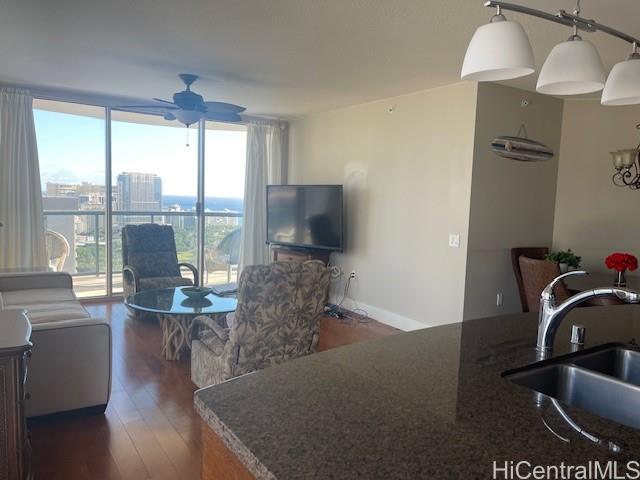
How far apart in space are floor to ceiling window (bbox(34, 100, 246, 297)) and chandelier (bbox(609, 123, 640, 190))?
4622 millimetres

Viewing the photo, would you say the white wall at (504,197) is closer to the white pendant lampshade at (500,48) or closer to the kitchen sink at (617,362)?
the kitchen sink at (617,362)

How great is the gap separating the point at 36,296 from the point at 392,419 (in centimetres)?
387

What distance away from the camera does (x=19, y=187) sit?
16.8 feet

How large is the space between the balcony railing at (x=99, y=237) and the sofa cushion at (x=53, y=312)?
2.28 m

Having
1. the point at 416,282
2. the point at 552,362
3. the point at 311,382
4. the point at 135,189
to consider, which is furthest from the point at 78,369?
the point at 135,189

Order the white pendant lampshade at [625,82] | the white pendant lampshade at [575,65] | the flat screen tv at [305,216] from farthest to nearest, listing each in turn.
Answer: the flat screen tv at [305,216], the white pendant lampshade at [625,82], the white pendant lampshade at [575,65]

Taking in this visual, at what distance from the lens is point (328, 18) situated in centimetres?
283

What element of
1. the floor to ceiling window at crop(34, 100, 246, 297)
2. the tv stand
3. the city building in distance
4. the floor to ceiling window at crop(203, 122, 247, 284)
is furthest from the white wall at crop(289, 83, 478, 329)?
the city building in distance

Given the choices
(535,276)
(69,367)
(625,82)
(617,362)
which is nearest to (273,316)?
(69,367)

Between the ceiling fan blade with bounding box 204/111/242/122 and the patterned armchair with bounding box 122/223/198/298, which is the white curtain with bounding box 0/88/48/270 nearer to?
the patterned armchair with bounding box 122/223/198/298

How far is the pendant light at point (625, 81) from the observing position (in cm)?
149

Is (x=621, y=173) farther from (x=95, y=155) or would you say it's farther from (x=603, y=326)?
(x=95, y=155)

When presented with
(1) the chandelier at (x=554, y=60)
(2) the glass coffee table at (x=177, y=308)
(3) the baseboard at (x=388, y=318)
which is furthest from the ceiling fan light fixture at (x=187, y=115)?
(1) the chandelier at (x=554, y=60)

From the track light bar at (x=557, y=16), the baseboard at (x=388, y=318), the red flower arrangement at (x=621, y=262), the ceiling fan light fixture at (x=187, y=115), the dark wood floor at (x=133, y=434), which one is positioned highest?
the ceiling fan light fixture at (x=187, y=115)
